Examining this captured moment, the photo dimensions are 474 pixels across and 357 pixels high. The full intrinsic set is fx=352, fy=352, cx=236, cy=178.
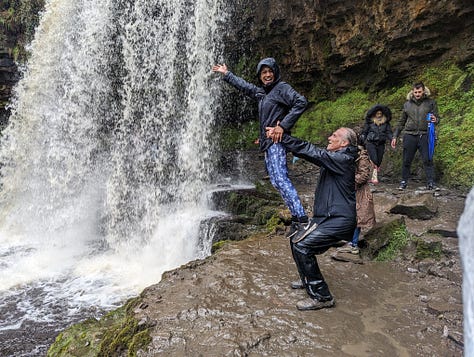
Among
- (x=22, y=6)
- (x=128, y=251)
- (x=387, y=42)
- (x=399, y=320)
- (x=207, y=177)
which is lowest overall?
(x=128, y=251)

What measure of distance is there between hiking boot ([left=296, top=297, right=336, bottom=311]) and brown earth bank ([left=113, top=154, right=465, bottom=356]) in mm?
42

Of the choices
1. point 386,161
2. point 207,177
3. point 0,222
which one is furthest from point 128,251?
point 386,161

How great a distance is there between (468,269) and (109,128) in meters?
12.6

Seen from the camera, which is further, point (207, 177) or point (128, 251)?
point (207, 177)

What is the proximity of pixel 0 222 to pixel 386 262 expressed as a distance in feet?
41.1

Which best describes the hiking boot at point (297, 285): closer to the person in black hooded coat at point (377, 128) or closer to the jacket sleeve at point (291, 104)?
the jacket sleeve at point (291, 104)

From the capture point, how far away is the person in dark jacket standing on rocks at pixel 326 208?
3039 millimetres

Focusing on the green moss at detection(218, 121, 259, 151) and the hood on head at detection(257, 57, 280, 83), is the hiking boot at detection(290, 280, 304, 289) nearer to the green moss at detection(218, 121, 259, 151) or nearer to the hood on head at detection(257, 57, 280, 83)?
the hood on head at detection(257, 57, 280, 83)

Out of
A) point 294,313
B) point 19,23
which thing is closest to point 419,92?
point 294,313

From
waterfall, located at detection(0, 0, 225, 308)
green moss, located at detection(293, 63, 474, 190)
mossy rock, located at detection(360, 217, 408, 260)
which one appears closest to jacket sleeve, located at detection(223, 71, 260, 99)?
mossy rock, located at detection(360, 217, 408, 260)

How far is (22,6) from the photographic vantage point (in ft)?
47.9

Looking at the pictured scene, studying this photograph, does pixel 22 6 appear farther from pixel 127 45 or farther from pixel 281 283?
pixel 281 283

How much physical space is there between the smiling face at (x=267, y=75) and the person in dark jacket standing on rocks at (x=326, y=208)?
0.84 m

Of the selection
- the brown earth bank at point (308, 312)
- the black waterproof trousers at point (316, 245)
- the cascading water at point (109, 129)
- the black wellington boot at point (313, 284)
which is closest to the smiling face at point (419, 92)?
the brown earth bank at point (308, 312)
